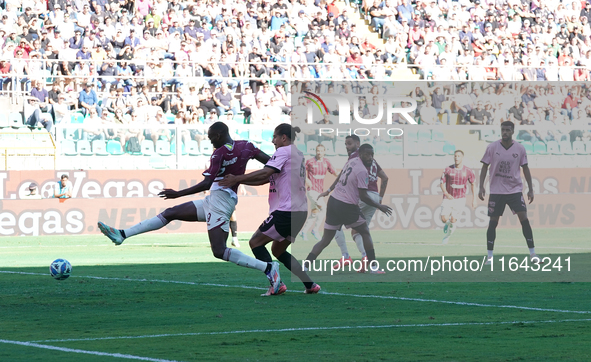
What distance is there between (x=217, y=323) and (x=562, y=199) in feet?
67.2

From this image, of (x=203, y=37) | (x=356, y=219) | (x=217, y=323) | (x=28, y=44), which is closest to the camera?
(x=217, y=323)

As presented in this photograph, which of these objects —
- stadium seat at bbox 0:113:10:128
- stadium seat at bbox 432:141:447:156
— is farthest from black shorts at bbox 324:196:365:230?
stadium seat at bbox 0:113:10:128

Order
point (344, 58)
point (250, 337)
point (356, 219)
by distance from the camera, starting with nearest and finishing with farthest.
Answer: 1. point (250, 337)
2. point (356, 219)
3. point (344, 58)

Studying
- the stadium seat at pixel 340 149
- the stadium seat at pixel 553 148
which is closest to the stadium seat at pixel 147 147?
the stadium seat at pixel 340 149

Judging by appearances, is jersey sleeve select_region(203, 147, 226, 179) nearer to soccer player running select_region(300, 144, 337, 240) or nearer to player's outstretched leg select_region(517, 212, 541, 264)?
player's outstretched leg select_region(517, 212, 541, 264)

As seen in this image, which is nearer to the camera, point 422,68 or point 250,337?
point 250,337

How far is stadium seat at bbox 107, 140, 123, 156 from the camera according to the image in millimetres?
25297

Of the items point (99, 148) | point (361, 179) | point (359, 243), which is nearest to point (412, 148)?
point (99, 148)

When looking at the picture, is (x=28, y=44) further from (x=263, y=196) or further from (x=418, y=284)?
(x=418, y=284)

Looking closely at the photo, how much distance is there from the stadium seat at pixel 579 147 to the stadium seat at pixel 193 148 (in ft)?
37.7

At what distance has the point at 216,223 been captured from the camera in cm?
1059

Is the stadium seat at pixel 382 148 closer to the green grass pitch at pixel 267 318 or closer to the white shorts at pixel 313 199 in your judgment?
the white shorts at pixel 313 199

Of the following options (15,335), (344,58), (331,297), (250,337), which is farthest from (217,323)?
(344,58)

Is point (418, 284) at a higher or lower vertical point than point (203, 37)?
lower
